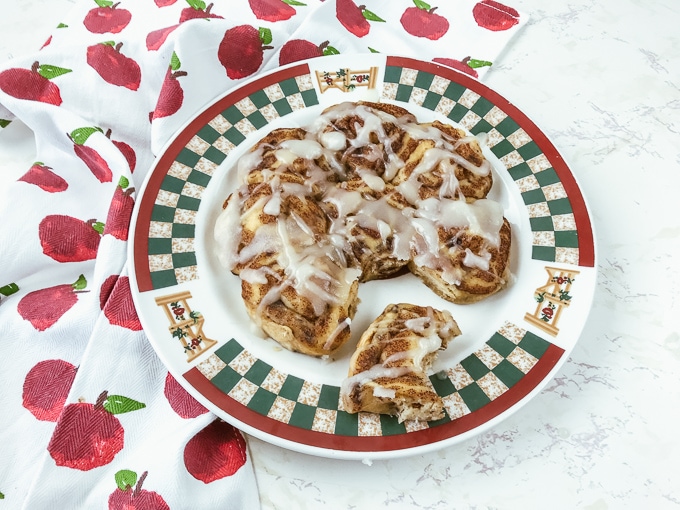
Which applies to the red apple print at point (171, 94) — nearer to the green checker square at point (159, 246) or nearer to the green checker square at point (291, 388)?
the green checker square at point (159, 246)

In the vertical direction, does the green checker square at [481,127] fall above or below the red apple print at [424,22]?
below

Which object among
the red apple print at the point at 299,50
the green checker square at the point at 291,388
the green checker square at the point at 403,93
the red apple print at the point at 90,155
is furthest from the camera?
the red apple print at the point at 299,50

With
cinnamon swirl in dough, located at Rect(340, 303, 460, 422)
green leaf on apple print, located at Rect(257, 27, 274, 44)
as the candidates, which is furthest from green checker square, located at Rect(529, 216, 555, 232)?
green leaf on apple print, located at Rect(257, 27, 274, 44)

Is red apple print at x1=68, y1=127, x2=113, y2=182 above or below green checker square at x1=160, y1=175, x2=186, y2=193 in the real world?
below

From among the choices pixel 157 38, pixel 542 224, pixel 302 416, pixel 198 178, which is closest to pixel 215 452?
pixel 302 416

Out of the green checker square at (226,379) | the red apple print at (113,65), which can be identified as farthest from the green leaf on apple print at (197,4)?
the green checker square at (226,379)

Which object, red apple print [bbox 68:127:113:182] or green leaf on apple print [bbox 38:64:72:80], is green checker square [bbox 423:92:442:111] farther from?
green leaf on apple print [bbox 38:64:72:80]

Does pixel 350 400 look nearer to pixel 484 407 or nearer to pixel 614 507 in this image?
pixel 484 407
